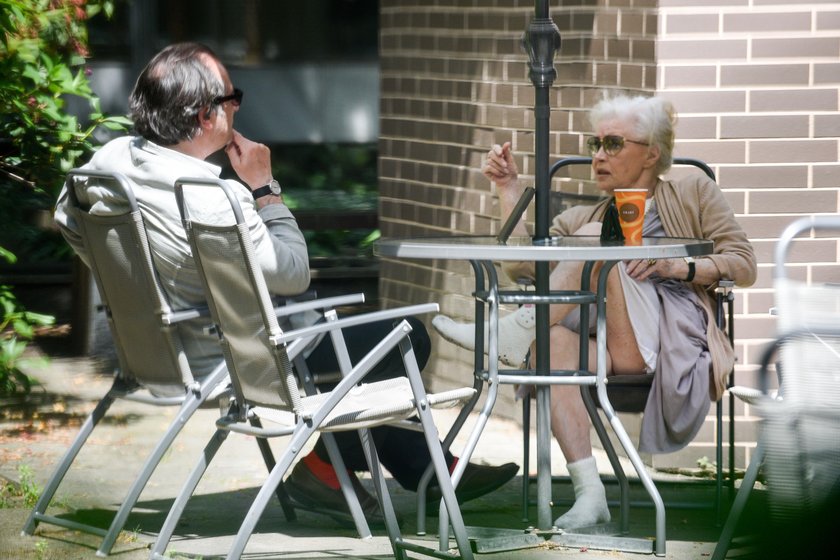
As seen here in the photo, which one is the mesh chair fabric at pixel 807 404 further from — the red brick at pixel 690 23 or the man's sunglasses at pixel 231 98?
the red brick at pixel 690 23

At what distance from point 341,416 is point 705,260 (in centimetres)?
144

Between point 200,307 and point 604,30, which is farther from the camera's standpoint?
point 604,30

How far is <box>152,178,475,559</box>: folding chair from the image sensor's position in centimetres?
359

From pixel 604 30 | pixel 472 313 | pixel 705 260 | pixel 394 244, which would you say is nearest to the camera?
pixel 394 244

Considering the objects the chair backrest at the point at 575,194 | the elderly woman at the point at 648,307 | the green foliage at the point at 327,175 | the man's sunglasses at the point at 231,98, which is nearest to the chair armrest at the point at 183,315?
the man's sunglasses at the point at 231,98

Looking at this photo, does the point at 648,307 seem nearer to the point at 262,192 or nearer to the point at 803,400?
the point at 262,192

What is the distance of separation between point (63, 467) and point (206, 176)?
3.26 ft

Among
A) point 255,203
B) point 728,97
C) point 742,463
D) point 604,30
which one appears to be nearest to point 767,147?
point 728,97

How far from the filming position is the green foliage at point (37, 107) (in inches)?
212

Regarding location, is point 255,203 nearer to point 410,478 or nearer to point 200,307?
point 200,307

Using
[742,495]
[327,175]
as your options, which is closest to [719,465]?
[742,495]

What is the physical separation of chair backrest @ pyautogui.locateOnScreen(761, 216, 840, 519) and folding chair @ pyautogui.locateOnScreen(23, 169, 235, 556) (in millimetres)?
1808

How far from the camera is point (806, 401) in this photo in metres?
2.62

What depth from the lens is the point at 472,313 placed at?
645cm
